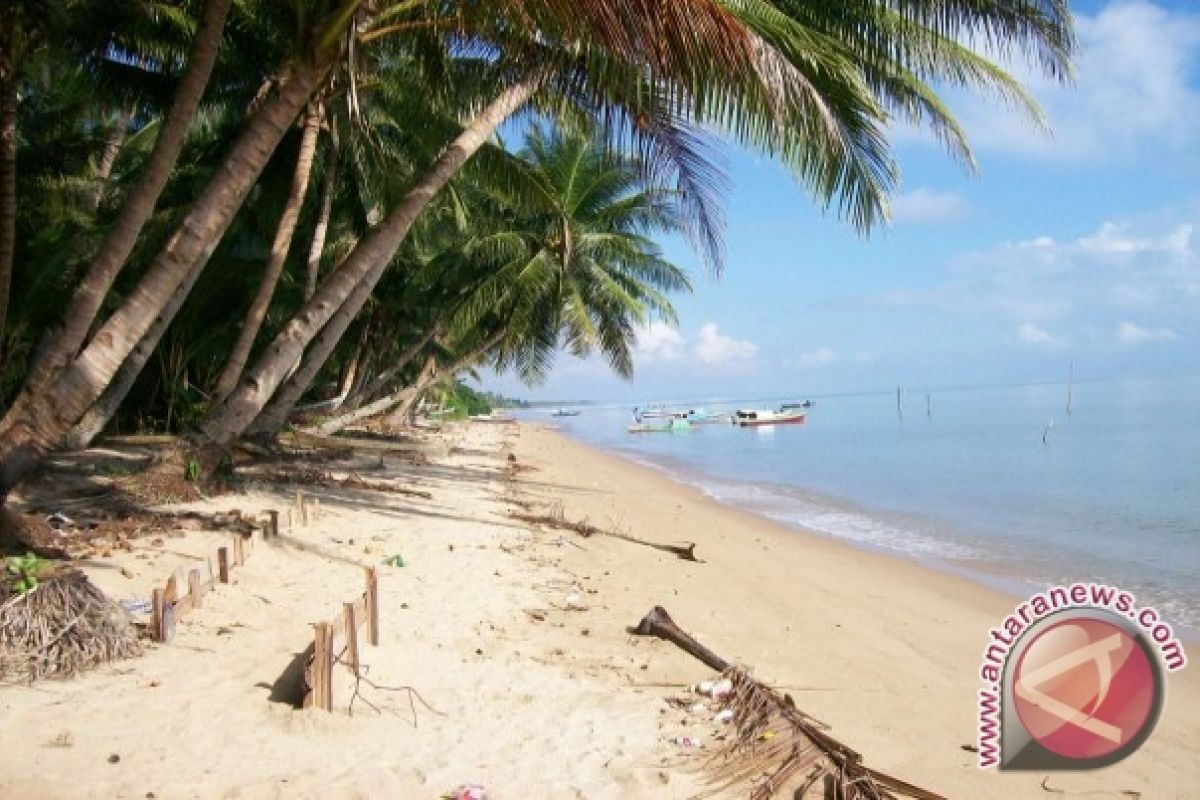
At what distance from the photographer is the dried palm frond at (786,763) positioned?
10.9 feet

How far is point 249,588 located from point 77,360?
1.97m

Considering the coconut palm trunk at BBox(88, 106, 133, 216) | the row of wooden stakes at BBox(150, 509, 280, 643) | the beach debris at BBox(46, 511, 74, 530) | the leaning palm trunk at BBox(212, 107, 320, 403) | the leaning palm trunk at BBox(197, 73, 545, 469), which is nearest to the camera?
the row of wooden stakes at BBox(150, 509, 280, 643)

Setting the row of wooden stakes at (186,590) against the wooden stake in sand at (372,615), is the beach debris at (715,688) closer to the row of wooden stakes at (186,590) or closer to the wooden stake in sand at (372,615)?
the wooden stake in sand at (372,615)

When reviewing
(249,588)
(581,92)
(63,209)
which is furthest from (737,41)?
(63,209)

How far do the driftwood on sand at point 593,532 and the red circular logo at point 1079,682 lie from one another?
5.29 m

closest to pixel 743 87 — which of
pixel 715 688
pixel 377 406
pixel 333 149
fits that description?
pixel 715 688

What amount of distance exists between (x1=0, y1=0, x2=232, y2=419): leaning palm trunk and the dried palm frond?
499cm

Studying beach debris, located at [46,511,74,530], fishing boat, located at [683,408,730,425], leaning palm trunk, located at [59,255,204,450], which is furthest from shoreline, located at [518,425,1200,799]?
fishing boat, located at [683,408,730,425]

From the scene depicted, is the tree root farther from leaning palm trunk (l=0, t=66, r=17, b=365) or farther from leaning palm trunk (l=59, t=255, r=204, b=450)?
leaning palm trunk (l=0, t=66, r=17, b=365)

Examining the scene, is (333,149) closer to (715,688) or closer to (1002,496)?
(715,688)

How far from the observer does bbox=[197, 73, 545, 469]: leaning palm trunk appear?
8211 mm

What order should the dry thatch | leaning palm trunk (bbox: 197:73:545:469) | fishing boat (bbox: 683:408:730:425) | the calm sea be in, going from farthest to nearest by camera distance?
fishing boat (bbox: 683:408:730:425) < the calm sea < leaning palm trunk (bbox: 197:73:545:469) < the dry thatch

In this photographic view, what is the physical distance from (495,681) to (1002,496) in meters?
15.6

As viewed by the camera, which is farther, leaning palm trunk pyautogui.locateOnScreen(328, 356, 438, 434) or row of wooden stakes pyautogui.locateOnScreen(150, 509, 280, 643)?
leaning palm trunk pyautogui.locateOnScreen(328, 356, 438, 434)
